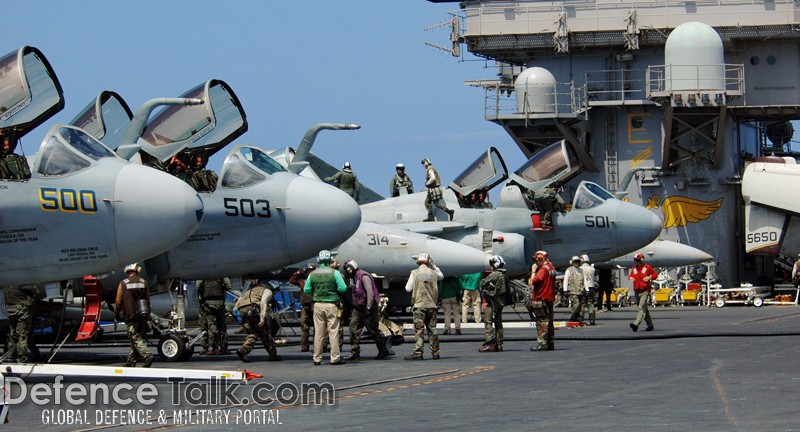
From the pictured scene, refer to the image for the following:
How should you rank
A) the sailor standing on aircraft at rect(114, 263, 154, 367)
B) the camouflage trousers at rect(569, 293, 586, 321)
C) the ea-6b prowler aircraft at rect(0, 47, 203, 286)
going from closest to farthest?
the ea-6b prowler aircraft at rect(0, 47, 203, 286) → the sailor standing on aircraft at rect(114, 263, 154, 367) → the camouflage trousers at rect(569, 293, 586, 321)

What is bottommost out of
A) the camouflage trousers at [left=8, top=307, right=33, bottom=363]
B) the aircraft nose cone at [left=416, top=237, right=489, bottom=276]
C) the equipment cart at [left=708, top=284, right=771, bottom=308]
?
the equipment cart at [left=708, top=284, right=771, bottom=308]

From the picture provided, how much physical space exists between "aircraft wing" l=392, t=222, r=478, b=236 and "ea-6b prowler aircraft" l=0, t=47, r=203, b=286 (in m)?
14.7

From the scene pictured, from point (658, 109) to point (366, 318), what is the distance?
32388mm

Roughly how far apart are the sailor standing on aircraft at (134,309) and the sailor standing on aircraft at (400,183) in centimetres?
1768

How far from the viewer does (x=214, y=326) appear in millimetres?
20109

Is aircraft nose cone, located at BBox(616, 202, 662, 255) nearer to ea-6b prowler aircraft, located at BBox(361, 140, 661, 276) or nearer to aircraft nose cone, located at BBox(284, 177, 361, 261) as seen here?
ea-6b prowler aircraft, located at BBox(361, 140, 661, 276)

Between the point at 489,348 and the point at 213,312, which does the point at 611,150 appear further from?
the point at 213,312

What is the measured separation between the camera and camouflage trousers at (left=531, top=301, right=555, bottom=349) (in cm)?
2036

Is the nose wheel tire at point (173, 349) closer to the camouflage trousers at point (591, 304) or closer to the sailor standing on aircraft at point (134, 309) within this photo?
the sailor standing on aircraft at point (134, 309)

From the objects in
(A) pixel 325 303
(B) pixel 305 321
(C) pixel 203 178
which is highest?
(C) pixel 203 178

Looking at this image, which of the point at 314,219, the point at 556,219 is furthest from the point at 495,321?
the point at 556,219

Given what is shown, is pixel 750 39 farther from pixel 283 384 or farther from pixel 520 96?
pixel 283 384

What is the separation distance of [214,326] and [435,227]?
1191 centimetres

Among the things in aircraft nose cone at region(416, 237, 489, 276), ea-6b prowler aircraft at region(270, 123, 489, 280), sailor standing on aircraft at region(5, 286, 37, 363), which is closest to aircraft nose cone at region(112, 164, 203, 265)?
sailor standing on aircraft at region(5, 286, 37, 363)
